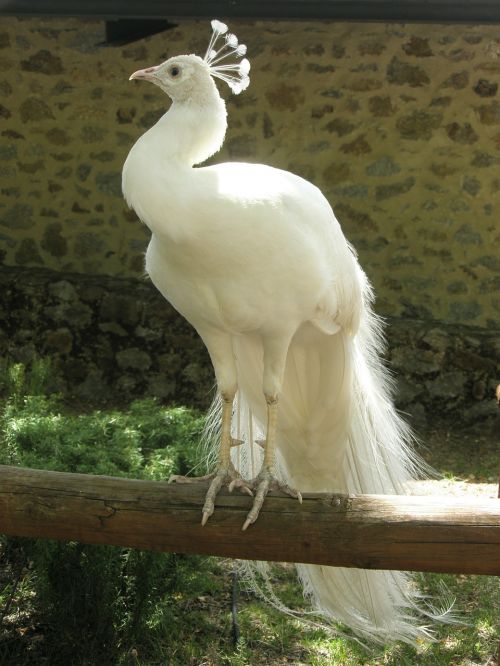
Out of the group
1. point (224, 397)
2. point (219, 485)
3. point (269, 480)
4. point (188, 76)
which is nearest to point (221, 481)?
point (219, 485)

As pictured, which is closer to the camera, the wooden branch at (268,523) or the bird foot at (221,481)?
the wooden branch at (268,523)

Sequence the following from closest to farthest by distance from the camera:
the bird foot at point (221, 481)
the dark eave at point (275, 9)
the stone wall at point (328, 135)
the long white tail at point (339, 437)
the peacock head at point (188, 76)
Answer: the peacock head at point (188, 76) → the bird foot at point (221, 481) → the long white tail at point (339, 437) → the dark eave at point (275, 9) → the stone wall at point (328, 135)

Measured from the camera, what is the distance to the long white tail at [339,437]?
350 cm

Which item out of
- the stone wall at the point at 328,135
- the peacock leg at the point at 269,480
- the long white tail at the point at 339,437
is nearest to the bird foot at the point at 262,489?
the peacock leg at the point at 269,480

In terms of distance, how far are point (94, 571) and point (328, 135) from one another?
3.98 meters

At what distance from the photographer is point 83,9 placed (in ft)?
19.6

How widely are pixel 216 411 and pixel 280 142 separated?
347cm

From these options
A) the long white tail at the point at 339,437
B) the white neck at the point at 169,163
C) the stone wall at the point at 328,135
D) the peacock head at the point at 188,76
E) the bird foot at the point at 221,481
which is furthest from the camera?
the stone wall at the point at 328,135

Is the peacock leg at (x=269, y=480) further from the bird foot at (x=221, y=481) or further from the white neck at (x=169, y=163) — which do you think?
the white neck at (x=169, y=163)

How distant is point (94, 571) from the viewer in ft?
12.5

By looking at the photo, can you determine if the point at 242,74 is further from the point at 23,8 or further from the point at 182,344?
the point at 182,344

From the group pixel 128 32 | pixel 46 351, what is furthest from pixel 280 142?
pixel 46 351

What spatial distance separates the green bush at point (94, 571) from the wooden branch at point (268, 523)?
872 millimetres

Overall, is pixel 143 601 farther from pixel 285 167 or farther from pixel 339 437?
pixel 285 167
